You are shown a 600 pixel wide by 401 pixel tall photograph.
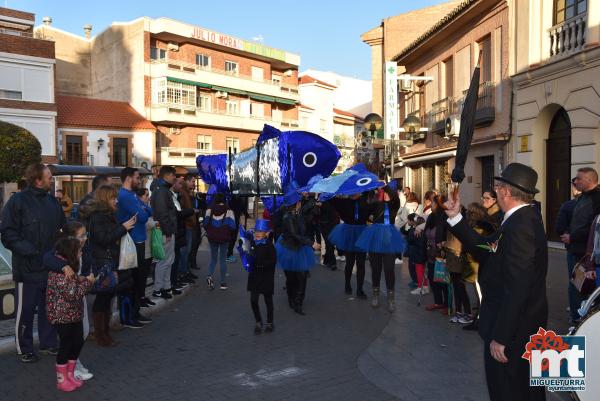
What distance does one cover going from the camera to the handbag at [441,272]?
24.0 feet

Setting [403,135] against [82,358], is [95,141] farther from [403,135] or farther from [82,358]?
[82,358]

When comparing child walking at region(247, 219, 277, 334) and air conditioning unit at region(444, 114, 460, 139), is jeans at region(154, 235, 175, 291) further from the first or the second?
air conditioning unit at region(444, 114, 460, 139)

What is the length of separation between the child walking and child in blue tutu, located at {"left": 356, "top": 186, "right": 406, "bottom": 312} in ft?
5.34

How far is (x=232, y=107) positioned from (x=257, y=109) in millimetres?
3148

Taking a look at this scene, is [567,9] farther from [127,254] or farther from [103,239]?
[103,239]

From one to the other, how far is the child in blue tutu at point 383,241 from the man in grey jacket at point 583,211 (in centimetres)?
228

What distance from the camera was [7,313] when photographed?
6.54 metres

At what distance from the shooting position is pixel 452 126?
17.7m

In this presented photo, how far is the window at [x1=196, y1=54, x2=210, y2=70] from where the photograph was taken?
42653 millimetres

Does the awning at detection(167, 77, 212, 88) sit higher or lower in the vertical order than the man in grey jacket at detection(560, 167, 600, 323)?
higher

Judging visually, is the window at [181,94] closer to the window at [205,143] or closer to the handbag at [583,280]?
the window at [205,143]

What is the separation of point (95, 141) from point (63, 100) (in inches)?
166

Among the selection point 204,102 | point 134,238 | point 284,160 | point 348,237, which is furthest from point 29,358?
point 204,102

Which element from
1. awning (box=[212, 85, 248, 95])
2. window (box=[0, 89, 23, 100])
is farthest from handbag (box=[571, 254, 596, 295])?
awning (box=[212, 85, 248, 95])
